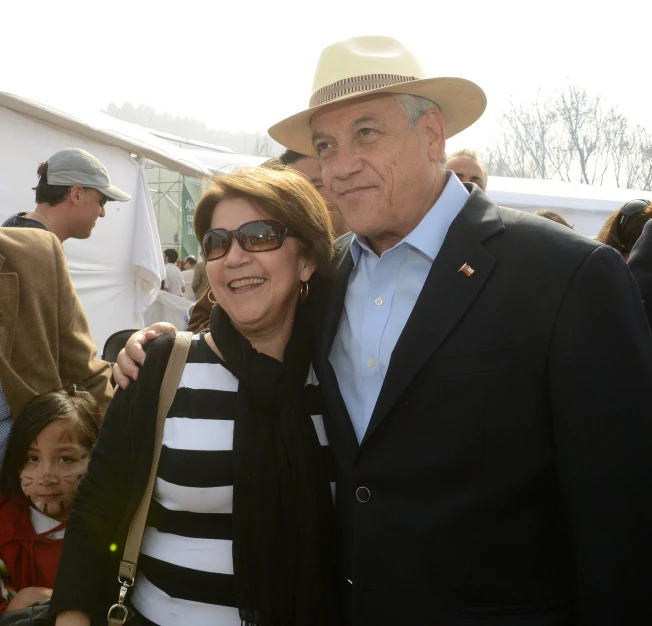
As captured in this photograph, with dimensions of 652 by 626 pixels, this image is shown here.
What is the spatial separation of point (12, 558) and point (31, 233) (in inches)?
56.5

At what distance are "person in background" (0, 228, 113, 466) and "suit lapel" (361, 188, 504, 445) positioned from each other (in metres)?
1.73

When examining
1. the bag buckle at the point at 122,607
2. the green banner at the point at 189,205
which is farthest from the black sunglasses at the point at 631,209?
the green banner at the point at 189,205

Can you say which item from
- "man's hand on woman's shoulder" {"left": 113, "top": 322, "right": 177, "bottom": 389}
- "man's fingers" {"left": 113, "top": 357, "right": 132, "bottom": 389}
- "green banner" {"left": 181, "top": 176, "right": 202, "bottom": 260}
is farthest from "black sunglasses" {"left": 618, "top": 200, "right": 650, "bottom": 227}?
"green banner" {"left": 181, "top": 176, "right": 202, "bottom": 260}

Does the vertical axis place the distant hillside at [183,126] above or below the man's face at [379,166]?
above

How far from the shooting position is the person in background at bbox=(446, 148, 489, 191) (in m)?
4.73

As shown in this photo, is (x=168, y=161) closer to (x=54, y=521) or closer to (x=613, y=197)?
(x=54, y=521)

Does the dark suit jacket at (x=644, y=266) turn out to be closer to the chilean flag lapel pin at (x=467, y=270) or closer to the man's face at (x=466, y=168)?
the chilean flag lapel pin at (x=467, y=270)

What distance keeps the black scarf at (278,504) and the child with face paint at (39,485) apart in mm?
1089

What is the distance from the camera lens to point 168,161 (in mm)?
8297

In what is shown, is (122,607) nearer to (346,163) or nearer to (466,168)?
(346,163)

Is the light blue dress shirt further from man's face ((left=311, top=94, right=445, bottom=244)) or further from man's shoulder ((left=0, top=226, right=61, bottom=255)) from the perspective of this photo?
man's shoulder ((left=0, top=226, right=61, bottom=255))

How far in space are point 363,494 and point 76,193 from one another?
3.31 meters

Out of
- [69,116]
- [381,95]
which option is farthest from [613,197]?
[381,95]

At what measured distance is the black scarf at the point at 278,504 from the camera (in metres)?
1.96
